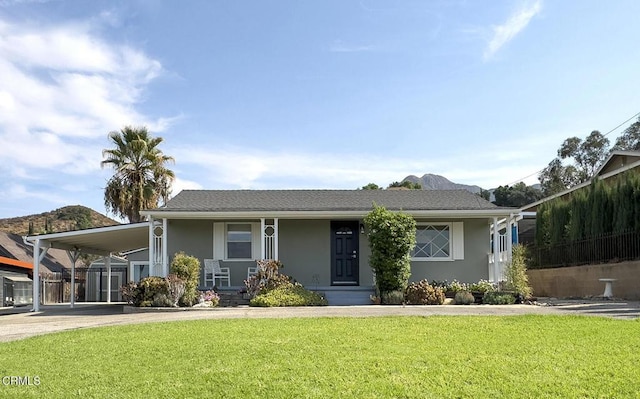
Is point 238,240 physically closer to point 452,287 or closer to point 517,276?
point 452,287

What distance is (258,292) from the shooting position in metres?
15.8

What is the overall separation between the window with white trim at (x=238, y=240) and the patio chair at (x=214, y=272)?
1.90ft

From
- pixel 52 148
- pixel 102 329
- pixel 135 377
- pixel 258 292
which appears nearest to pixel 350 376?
pixel 135 377

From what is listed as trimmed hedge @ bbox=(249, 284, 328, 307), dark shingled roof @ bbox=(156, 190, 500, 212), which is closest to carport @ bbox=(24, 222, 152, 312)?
dark shingled roof @ bbox=(156, 190, 500, 212)

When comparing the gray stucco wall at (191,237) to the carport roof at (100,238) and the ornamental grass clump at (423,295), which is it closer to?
the carport roof at (100,238)

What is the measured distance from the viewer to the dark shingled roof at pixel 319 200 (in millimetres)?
17266

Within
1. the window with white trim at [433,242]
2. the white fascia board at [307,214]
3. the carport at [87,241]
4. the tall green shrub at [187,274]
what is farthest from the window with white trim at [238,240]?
the window with white trim at [433,242]

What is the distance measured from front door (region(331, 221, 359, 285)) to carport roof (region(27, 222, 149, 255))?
18.9ft

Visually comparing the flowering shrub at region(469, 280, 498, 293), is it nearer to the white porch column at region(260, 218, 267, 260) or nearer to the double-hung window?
the white porch column at region(260, 218, 267, 260)

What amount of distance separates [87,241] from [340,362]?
53.1 feet

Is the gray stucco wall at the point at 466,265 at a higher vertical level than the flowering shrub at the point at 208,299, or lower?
higher

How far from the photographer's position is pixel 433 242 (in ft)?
59.9

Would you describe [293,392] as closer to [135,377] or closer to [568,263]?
[135,377]

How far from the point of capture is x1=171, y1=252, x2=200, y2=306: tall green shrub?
15.1 m
